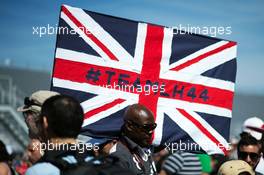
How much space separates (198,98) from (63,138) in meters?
2.83

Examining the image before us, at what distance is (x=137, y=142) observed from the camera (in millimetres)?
4668

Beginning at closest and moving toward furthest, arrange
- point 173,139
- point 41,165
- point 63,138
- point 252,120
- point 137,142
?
1. point 41,165
2. point 63,138
3. point 137,142
4. point 173,139
5. point 252,120

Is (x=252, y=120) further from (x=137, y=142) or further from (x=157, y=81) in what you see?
(x=137, y=142)

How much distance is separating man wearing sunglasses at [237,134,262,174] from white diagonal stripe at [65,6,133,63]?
4.55 ft

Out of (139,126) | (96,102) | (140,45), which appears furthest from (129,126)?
(140,45)

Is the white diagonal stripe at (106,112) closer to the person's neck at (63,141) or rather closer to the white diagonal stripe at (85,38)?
the white diagonal stripe at (85,38)

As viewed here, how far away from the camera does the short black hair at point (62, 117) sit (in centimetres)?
329

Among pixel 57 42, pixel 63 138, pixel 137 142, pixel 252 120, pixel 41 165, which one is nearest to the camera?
pixel 41 165

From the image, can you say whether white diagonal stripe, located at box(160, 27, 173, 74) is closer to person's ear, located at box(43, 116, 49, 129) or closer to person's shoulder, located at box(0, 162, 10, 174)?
person's shoulder, located at box(0, 162, 10, 174)

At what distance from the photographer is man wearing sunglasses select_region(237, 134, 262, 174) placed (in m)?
5.81

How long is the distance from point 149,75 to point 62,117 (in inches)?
100

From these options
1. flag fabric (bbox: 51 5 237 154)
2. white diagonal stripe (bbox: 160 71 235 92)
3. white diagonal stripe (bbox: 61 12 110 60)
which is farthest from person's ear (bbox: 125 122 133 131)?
white diagonal stripe (bbox: 160 71 235 92)

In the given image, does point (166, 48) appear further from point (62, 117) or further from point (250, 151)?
point (62, 117)

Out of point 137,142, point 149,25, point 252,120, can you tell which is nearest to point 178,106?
point 149,25
